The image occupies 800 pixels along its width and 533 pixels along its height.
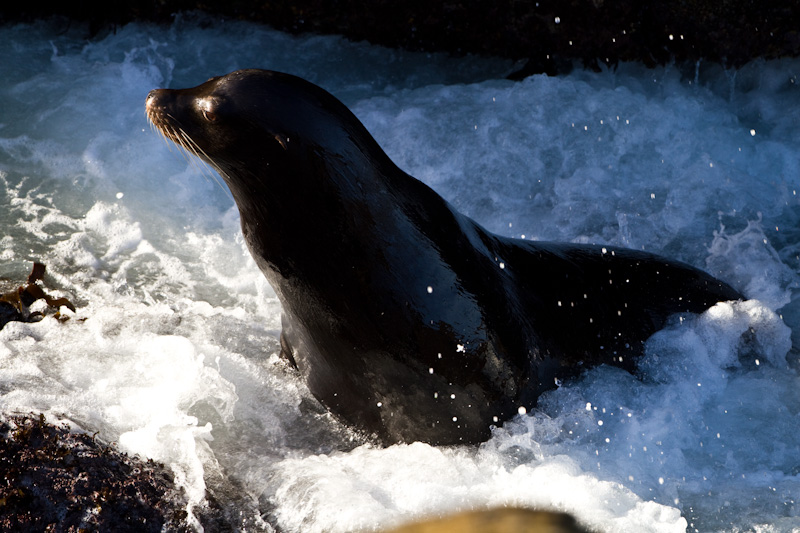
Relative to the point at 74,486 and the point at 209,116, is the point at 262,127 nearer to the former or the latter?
the point at 209,116

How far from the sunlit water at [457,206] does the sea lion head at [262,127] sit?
1307mm

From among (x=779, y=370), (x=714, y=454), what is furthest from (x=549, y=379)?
(x=779, y=370)

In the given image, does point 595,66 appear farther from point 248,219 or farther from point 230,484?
point 230,484

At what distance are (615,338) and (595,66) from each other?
11.5 feet

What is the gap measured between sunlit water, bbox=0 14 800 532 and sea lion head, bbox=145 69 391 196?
4.29 ft

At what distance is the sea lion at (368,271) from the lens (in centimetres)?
352

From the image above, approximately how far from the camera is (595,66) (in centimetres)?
724

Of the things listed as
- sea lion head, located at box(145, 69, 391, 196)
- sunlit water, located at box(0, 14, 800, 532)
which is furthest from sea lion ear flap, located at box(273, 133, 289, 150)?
sunlit water, located at box(0, 14, 800, 532)

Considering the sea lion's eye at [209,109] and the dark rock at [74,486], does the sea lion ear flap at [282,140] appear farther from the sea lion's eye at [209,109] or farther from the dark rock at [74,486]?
the dark rock at [74,486]

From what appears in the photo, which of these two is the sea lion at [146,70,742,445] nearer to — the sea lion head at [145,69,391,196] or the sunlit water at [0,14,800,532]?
the sea lion head at [145,69,391,196]

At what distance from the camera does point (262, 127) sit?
3.45 m

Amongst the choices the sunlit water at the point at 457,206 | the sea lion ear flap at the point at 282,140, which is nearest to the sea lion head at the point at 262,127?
the sea lion ear flap at the point at 282,140

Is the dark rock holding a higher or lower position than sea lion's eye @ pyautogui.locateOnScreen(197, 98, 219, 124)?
lower

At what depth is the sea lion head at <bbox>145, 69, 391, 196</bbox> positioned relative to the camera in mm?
3455
